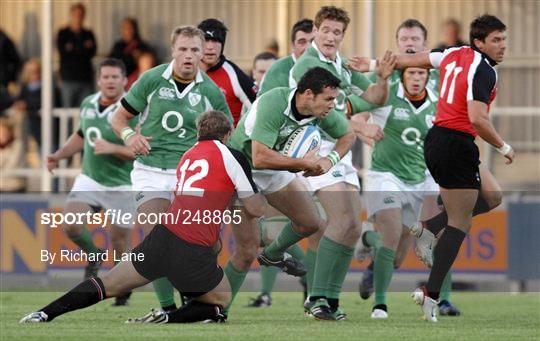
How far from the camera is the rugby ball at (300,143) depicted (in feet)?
40.8

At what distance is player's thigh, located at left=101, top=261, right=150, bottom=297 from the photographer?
38.3ft

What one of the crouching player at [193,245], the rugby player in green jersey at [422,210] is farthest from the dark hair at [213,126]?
the rugby player in green jersey at [422,210]

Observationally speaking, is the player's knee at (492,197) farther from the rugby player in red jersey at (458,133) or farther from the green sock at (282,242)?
the green sock at (282,242)

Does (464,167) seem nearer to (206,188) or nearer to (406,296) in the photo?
(206,188)

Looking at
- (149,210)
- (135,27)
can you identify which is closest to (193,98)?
(149,210)

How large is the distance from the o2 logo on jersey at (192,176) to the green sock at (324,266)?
1.46 meters

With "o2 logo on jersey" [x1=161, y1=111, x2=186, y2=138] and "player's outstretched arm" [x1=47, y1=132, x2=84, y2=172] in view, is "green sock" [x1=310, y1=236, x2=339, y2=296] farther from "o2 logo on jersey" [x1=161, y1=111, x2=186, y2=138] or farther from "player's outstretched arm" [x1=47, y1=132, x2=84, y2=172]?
"player's outstretched arm" [x1=47, y1=132, x2=84, y2=172]

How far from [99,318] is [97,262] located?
2224 mm

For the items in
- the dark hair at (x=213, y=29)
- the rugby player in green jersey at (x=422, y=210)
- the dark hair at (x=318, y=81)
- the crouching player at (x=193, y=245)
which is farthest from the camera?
the rugby player in green jersey at (x=422, y=210)

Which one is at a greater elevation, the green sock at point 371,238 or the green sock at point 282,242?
the green sock at point 282,242

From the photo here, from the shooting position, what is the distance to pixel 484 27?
40.4 feet

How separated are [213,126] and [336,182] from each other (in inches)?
64.6

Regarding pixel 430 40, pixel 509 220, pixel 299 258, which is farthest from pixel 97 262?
pixel 430 40

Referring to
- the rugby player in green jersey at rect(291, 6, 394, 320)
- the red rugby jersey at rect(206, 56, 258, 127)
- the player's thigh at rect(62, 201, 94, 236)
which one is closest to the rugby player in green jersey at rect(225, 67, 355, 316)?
the rugby player in green jersey at rect(291, 6, 394, 320)
